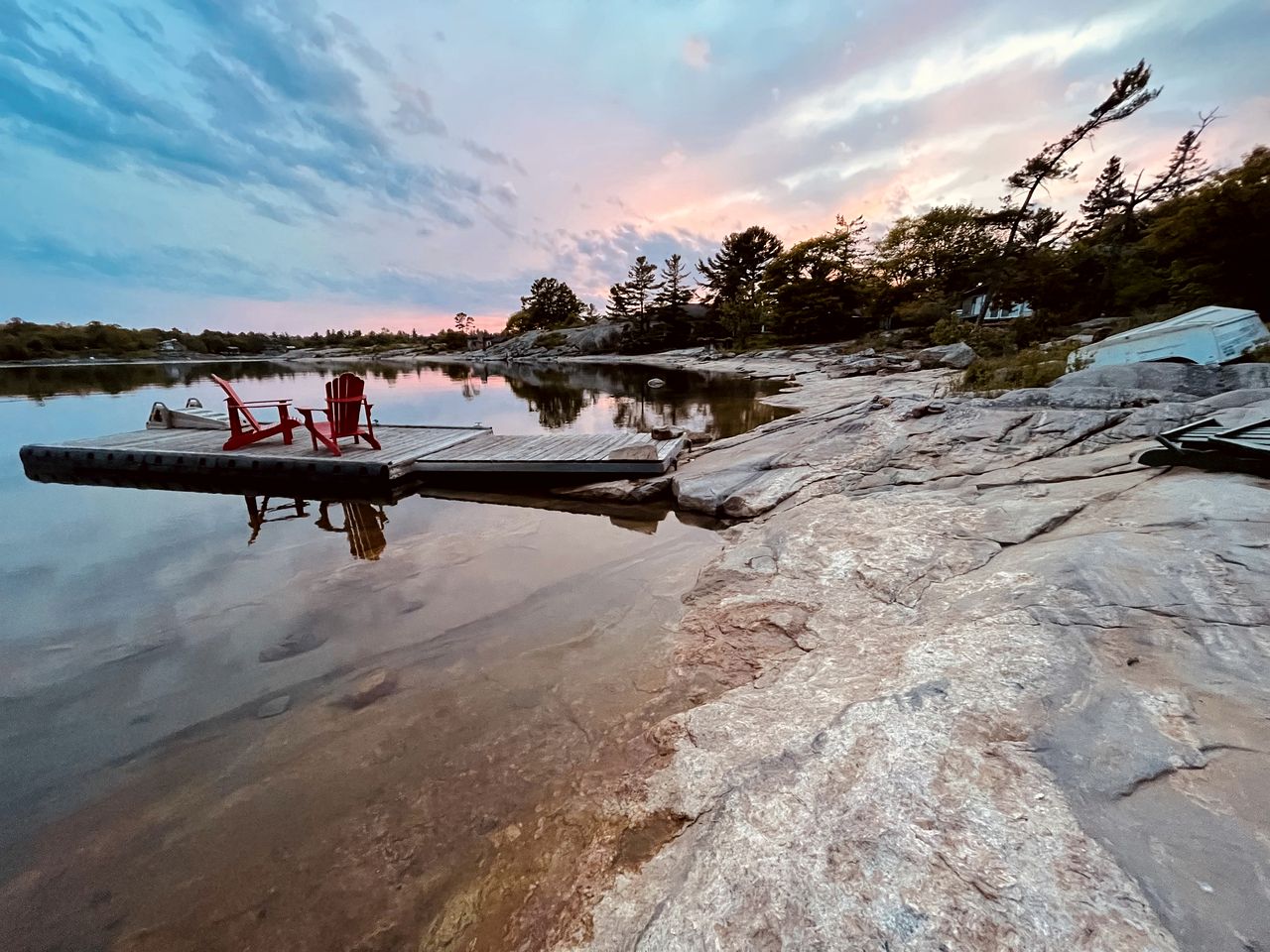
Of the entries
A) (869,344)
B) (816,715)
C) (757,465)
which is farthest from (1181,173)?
(816,715)

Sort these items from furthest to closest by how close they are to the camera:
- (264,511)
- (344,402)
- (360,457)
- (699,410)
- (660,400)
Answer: (660,400), (699,410), (344,402), (360,457), (264,511)

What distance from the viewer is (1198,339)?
9328 mm

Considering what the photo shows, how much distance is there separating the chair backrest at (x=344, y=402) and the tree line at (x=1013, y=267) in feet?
82.3

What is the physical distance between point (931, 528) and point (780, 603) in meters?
1.78

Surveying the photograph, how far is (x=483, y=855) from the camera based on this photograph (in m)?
2.44

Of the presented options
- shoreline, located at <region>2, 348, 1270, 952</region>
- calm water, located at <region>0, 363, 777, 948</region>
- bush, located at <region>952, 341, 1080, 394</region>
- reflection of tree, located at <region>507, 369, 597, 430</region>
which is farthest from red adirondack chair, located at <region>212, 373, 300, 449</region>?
bush, located at <region>952, 341, 1080, 394</region>

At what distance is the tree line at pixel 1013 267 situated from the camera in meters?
16.2

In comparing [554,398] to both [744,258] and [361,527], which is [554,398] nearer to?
[361,527]

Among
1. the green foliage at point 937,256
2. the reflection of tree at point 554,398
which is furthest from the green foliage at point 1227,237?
the reflection of tree at point 554,398

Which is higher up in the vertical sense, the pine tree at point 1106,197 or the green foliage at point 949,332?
the pine tree at point 1106,197

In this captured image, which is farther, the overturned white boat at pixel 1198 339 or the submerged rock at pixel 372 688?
the overturned white boat at pixel 1198 339

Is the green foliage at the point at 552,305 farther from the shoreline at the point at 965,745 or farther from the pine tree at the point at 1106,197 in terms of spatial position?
the shoreline at the point at 965,745

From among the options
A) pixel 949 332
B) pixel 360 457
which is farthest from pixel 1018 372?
pixel 949 332

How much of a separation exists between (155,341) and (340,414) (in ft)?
291
